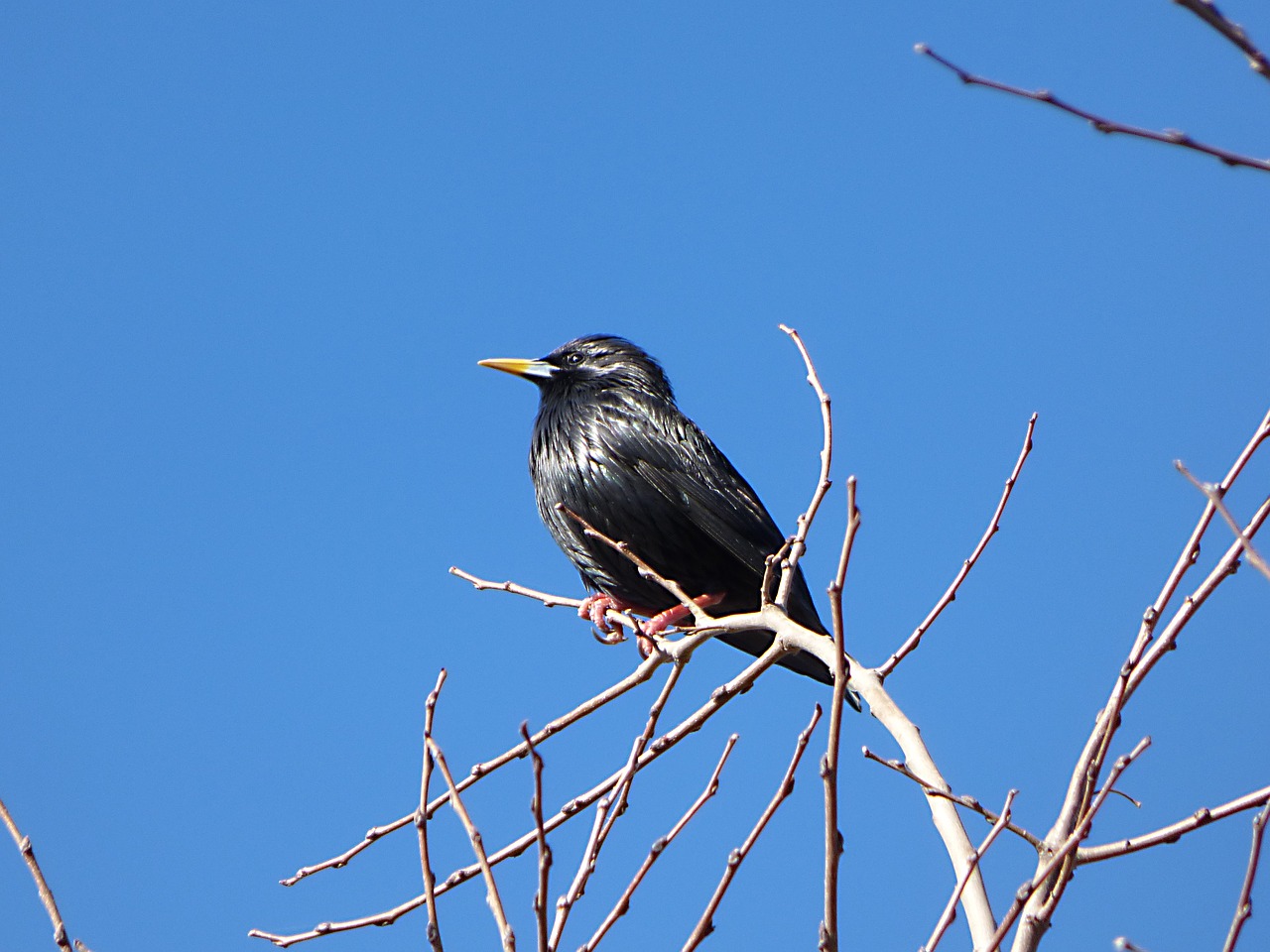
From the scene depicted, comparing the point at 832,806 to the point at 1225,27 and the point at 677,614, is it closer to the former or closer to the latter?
the point at 1225,27

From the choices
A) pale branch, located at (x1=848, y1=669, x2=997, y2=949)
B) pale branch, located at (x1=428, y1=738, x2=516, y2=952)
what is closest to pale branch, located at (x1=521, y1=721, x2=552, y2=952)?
pale branch, located at (x1=428, y1=738, x2=516, y2=952)

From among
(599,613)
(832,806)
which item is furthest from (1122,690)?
(599,613)

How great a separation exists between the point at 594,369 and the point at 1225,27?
192 inches

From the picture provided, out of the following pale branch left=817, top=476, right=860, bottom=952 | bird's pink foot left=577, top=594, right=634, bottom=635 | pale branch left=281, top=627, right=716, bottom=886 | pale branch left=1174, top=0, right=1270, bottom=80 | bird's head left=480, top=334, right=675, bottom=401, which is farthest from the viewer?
bird's head left=480, top=334, right=675, bottom=401

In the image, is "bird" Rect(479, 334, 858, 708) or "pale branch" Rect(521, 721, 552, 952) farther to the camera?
"bird" Rect(479, 334, 858, 708)

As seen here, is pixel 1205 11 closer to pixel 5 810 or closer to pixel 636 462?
pixel 5 810

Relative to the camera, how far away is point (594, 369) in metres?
6.11

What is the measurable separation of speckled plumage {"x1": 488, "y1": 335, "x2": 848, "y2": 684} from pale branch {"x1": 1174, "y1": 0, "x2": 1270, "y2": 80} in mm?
3603

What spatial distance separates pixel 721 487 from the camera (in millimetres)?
5309

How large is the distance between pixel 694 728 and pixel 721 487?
2454mm

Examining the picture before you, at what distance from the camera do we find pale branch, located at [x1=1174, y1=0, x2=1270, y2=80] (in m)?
1.32

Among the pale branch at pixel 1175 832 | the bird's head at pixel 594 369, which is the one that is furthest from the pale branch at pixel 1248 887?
the bird's head at pixel 594 369

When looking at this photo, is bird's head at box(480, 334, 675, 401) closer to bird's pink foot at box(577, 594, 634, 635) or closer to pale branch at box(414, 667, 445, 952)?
bird's pink foot at box(577, 594, 634, 635)

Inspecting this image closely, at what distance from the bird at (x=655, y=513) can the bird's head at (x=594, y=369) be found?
9.6 inches
